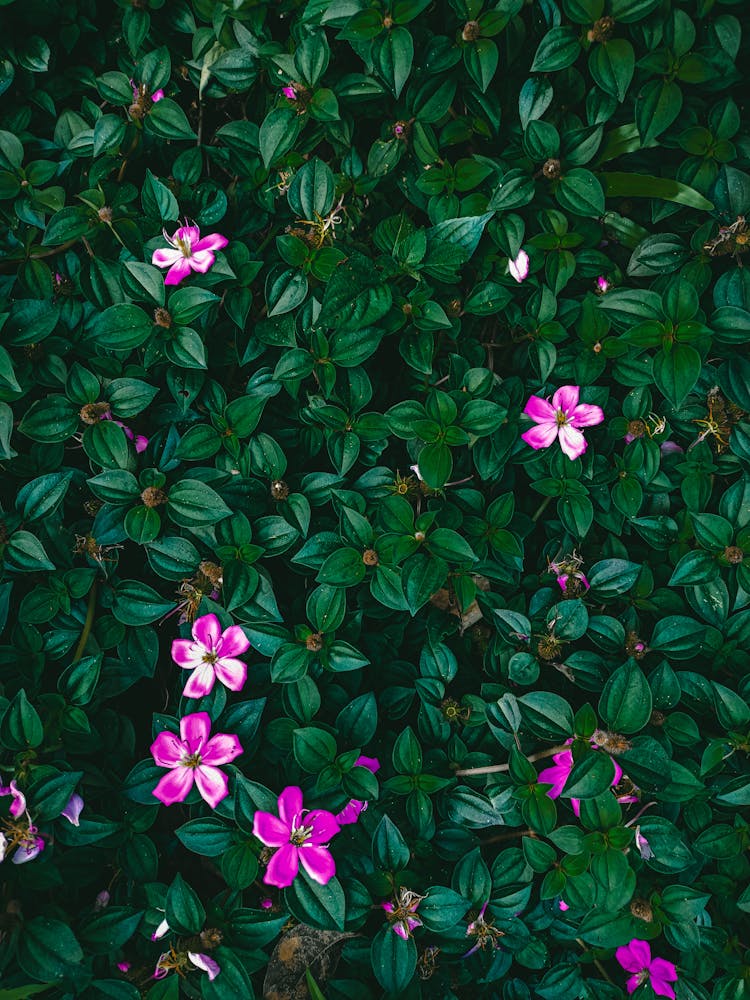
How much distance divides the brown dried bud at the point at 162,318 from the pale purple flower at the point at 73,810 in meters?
0.87

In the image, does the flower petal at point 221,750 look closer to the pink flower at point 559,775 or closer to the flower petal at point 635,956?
the pink flower at point 559,775

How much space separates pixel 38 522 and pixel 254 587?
44 cm

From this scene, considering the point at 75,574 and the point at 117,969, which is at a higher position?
the point at 75,574

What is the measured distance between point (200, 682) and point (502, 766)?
59cm

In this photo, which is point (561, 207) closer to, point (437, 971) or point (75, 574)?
point (75, 574)

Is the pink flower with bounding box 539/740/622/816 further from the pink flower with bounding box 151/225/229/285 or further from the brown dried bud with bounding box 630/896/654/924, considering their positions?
the pink flower with bounding box 151/225/229/285

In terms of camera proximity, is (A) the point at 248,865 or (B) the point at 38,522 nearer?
(A) the point at 248,865

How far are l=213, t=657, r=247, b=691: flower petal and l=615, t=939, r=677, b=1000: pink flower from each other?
91 centimetres

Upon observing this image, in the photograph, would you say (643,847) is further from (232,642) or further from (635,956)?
(232,642)

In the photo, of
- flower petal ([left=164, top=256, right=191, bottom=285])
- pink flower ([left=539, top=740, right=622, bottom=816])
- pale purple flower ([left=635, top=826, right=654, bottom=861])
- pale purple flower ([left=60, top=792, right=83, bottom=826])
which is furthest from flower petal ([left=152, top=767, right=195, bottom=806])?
flower petal ([left=164, top=256, right=191, bottom=285])

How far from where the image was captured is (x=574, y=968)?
151cm

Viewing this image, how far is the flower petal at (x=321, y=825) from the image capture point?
1331mm

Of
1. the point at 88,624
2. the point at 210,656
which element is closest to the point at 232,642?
the point at 210,656

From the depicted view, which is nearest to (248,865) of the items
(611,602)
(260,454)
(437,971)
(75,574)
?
(437,971)
